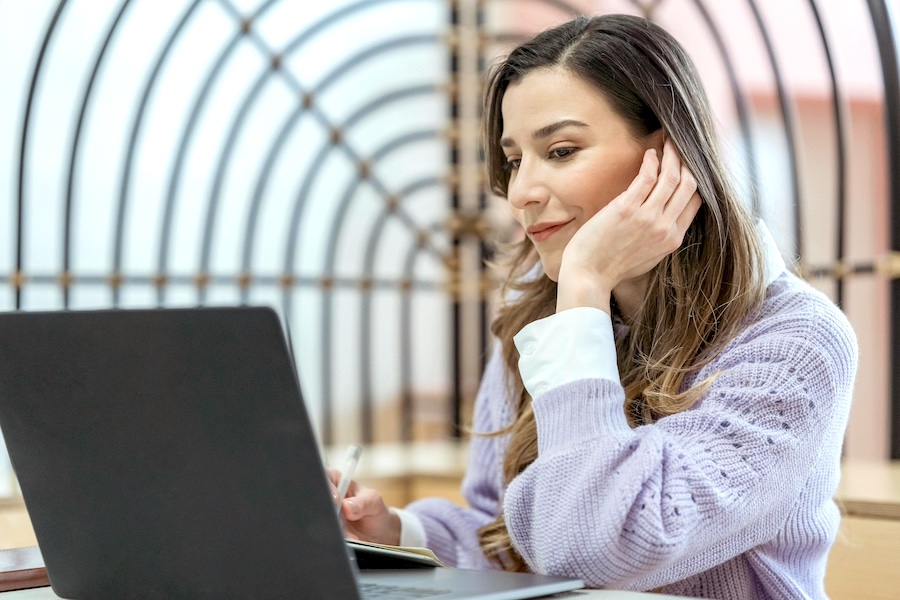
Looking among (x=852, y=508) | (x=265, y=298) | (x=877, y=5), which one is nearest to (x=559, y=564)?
(x=852, y=508)

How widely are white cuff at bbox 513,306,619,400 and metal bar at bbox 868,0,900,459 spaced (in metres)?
1.14

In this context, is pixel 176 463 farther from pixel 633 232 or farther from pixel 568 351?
pixel 633 232

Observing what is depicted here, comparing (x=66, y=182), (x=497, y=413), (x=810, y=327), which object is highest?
(x=66, y=182)

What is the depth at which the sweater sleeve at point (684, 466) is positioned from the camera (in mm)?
1052

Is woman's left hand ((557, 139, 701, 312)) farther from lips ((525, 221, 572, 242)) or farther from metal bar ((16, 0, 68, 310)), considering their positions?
metal bar ((16, 0, 68, 310))

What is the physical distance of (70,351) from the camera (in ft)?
3.06

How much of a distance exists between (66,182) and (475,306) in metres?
1.24

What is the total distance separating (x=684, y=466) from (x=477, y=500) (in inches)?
24.1

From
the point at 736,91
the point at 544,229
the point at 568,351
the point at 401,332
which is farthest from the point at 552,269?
the point at 401,332

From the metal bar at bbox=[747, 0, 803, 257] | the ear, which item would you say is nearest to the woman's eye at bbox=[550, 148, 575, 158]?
the ear

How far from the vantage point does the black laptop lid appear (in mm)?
822

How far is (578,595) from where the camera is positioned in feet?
3.30

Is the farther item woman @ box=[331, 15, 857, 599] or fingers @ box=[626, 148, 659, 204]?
fingers @ box=[626, 148, 659, 204]

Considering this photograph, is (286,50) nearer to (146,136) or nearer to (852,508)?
(146,136)
